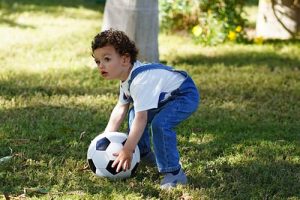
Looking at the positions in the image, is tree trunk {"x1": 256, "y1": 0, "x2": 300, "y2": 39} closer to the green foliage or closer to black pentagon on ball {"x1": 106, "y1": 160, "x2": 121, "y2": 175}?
the green foliage

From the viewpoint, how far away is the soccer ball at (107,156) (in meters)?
4.11

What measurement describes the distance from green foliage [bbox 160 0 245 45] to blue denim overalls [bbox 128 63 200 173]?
4.85 meters

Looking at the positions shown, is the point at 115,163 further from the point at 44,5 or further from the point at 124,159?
the point at 44,5

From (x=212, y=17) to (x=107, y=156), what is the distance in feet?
17.1

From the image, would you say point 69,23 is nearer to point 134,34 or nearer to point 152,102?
A: point 134,34

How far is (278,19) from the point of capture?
9.37 metres

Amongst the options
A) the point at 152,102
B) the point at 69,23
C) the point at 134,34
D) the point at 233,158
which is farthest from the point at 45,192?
the point at 69,23

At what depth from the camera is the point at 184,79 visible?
4.20 m

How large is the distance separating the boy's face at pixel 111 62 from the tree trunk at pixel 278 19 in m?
5.70

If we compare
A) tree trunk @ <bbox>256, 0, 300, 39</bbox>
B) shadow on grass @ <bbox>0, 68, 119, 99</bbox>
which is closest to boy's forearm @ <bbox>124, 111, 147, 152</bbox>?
shadow on grass @ <bbox>0, 68, 119, 99</bbox>

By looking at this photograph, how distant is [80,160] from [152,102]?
0.91 meters

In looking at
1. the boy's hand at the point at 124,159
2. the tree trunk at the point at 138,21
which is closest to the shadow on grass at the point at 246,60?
the tree trunk at the point at 138,21

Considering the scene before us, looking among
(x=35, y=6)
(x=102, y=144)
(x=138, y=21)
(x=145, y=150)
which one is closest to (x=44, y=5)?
(x=35, y=6)

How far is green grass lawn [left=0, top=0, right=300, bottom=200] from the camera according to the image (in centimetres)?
412
